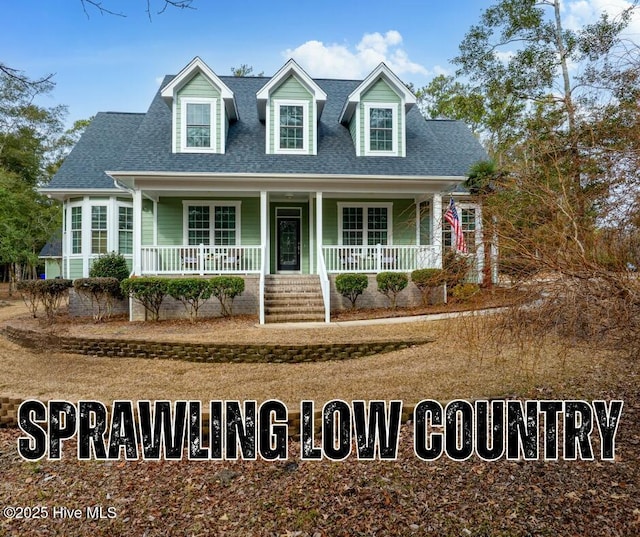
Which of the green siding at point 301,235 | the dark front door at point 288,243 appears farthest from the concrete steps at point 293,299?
the dark front door at point 288,243

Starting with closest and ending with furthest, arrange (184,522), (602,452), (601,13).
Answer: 1. (184,522)
2. (602,452)
3. (601,13)

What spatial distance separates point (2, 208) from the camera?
56.2ft

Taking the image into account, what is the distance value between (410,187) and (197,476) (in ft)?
34.5

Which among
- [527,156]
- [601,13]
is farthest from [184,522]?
[601,13]

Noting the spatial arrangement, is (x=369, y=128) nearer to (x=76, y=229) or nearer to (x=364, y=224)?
(x=364, y=224)

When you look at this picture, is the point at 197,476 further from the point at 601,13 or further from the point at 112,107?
the point at 112,107

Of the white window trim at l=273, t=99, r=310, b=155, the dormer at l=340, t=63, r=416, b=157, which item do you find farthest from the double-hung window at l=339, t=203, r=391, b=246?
the white window trim at l=273, t=99, r=310, b=155

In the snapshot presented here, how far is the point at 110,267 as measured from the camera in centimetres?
1355

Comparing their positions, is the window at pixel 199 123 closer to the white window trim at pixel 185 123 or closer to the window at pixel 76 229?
the white window trim at pixel 185 123

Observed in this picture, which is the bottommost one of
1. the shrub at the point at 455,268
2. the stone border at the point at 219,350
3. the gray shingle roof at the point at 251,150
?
the stone border at the point at 219,350

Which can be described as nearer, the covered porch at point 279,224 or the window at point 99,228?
the covered porch at point 279,224

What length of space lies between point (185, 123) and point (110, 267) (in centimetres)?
527

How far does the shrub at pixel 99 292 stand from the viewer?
10737mm

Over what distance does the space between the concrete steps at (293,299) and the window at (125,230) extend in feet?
20.3
